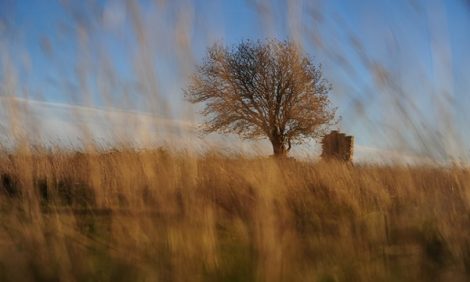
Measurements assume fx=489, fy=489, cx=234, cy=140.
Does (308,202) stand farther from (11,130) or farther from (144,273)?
(11,130)

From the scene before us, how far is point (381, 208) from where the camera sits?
2.73m

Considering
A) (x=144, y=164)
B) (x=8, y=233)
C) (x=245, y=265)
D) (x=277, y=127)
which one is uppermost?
(x=277, y=127)

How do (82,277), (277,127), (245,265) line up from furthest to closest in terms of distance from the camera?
1. (277,127)
2. (245,265)
3. (82,277)

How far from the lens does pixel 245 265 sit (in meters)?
1.85

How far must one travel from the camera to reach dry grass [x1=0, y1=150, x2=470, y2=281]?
5.94ft

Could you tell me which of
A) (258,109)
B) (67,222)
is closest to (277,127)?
(258,109)

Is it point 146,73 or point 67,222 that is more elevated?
point 146,73

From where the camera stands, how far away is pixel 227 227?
7.68 ft

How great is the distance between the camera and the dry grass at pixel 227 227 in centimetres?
Result: 181

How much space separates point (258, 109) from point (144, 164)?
12775 millimetres

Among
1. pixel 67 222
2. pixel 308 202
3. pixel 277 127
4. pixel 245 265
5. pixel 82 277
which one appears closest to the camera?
pixel 82 277

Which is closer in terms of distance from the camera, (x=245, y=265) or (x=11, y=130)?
(x=245, y=265)

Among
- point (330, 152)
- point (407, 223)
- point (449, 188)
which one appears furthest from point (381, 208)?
point (330, 152)

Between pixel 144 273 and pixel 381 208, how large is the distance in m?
1.51
